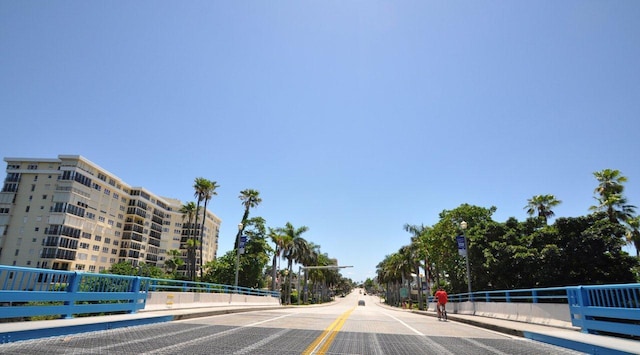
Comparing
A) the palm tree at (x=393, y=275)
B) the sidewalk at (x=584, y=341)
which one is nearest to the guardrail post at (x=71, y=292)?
the sidewalk at (x=584, y=341)

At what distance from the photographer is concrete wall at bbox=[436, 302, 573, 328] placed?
11.0 metres

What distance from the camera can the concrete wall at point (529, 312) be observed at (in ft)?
36.0

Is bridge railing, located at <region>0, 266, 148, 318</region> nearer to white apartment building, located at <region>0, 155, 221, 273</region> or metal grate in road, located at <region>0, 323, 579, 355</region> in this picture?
metal grate in road, located at <region>0, 323, 579, 355</region>

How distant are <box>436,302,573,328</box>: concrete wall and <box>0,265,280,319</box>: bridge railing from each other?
14.0 m

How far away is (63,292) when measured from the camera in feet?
28.8

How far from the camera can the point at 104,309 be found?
33.7 ft

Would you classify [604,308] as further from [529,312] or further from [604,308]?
[529,312]

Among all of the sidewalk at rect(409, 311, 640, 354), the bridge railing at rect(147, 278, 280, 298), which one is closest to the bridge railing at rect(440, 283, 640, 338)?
the sidewalk at rect(409, 311, 640, 354)

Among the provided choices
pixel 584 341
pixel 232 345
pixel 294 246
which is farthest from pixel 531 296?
pixel 294 246

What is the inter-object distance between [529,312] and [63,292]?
1544 cm

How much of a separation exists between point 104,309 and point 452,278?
3664cm

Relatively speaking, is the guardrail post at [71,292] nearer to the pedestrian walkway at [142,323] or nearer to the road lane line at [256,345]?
the pedestrian walkway at [142,323]

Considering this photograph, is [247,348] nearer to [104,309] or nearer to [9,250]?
[104,309]

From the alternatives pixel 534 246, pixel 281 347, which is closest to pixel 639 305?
pixel 281 347
